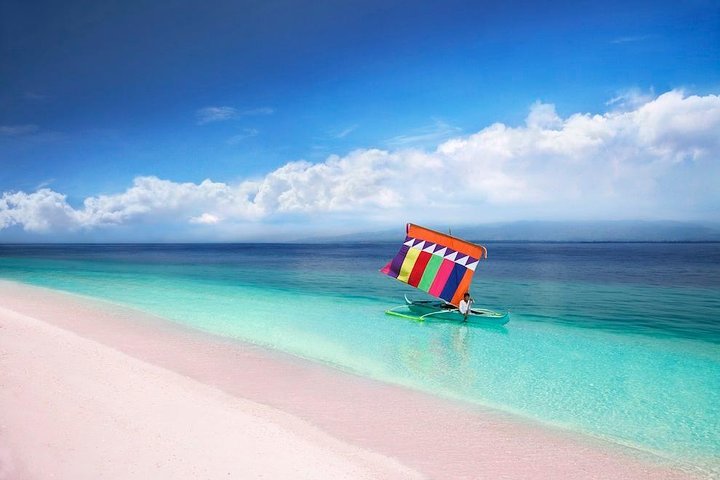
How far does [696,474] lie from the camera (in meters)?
7.84

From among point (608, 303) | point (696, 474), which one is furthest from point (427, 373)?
point (608, 303)

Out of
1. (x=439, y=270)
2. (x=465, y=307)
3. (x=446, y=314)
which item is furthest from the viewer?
(x=439, y=270)

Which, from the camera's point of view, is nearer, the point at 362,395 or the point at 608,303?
the point at 362,395

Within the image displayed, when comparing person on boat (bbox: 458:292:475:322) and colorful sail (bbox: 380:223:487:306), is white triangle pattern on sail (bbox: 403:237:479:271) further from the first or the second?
person on boat (bbox: 458:292:475:322)

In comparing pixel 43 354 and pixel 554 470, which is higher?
pixel 43 354

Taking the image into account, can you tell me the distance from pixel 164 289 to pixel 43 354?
2342 cm

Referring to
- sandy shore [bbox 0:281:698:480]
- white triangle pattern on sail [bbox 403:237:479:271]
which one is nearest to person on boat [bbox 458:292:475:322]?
white triangle pattern on sail [bbox 403:237:479:271]

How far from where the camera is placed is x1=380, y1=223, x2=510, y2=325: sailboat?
21.1 meters

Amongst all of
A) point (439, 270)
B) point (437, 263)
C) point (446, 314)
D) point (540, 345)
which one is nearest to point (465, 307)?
point (446, 314)

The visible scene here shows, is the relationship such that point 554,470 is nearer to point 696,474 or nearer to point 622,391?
point 696,474

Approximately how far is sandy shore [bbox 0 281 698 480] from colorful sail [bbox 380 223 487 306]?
33.8ft

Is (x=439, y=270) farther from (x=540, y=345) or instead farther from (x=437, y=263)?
(x=540, y=345)

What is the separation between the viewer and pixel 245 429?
26.3 feet

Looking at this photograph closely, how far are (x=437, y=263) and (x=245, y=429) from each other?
15.5 m
